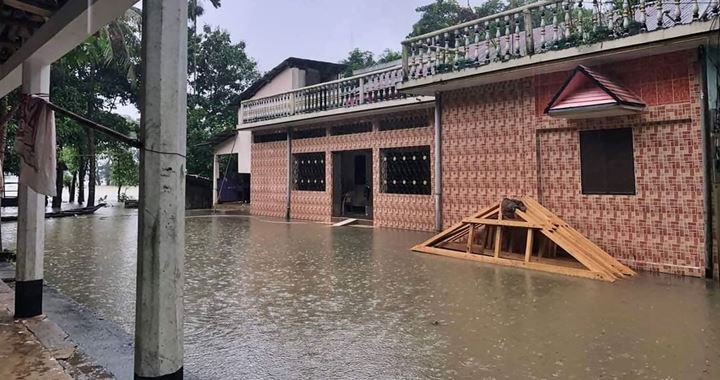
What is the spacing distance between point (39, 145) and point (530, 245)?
18.1 feet

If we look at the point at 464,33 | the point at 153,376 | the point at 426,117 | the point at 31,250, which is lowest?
the point at 153,376

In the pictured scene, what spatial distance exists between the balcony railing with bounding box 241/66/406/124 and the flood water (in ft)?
15.8

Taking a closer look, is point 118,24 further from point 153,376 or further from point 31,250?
point 153,376

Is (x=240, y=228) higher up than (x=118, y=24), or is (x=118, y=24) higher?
(x=118, y=24)

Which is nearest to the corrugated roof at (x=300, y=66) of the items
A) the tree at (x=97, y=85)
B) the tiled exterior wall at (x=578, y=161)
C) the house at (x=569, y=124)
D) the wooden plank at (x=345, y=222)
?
the tree at (x=97, y=85)

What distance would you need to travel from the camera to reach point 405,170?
35.3 ft

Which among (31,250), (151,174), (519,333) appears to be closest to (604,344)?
(519,333)

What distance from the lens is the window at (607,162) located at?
632 centimetres

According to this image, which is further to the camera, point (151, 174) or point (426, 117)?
point (426, 117)

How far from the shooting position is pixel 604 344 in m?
3.24

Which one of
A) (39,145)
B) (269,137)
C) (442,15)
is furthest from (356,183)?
(39,145)

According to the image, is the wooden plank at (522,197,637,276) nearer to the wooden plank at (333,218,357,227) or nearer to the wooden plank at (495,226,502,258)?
the wooden plank at (495,226,502,258)

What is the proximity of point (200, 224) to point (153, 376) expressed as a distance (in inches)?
437

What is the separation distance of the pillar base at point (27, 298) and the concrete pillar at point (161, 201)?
2.50 metres
